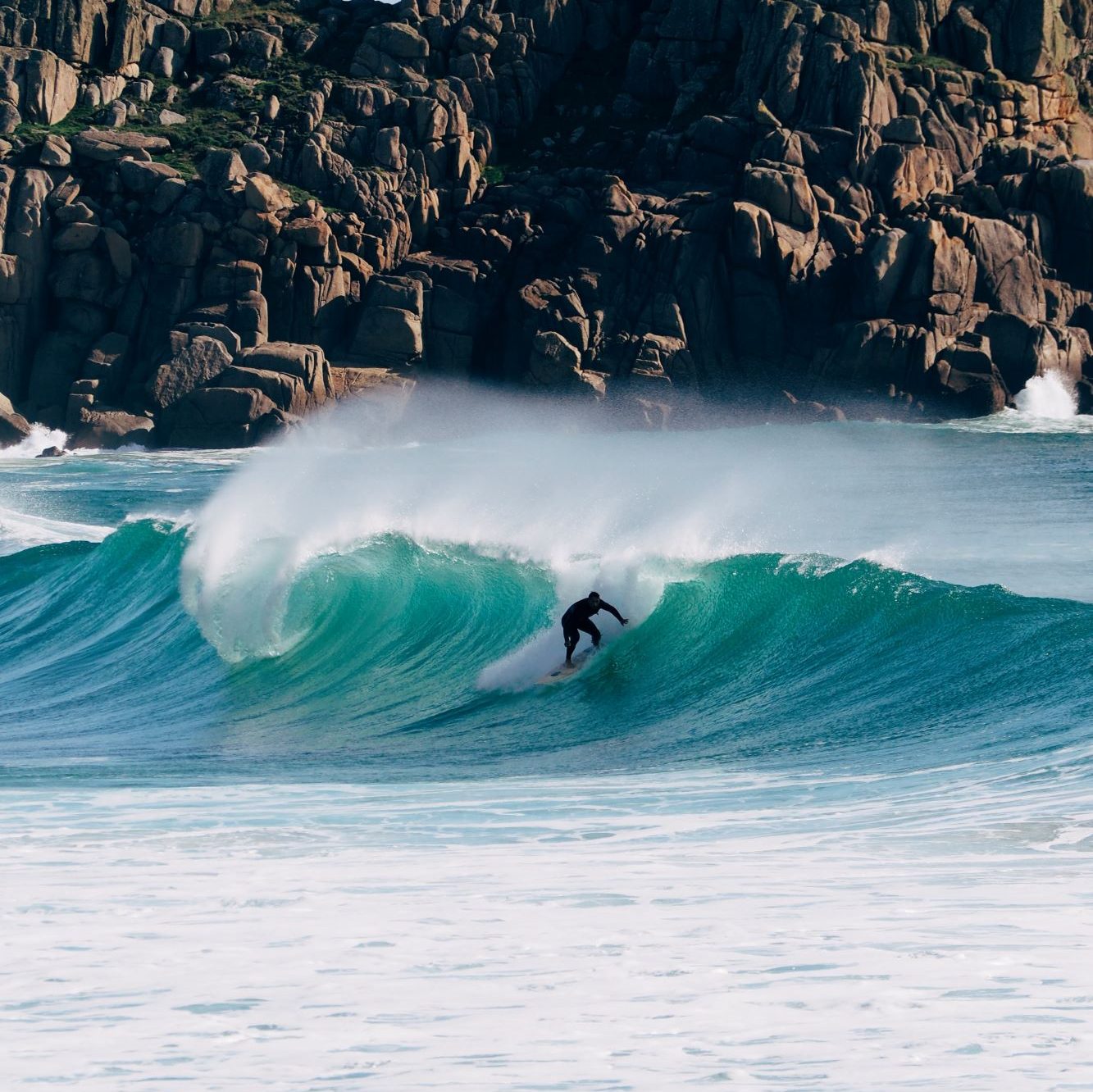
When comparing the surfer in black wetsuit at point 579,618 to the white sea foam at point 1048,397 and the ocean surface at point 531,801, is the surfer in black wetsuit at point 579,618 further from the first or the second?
the white sea foam at point 1048,397

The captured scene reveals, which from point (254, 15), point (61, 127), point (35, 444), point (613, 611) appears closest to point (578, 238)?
point (35, 444)

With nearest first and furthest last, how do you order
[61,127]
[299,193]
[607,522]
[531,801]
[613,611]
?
1. [531,801]
2. [613,611]
3. [607,522]
4. [299,193]
5. [61,127]

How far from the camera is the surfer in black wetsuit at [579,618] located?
14859 mm

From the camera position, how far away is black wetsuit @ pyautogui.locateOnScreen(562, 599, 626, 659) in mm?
14906

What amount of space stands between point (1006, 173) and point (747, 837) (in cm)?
5956

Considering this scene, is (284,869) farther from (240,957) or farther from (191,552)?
(191,552)

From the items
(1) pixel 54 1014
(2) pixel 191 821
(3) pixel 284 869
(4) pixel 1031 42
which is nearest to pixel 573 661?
(2) pixel 191 821

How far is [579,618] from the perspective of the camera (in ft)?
49.2

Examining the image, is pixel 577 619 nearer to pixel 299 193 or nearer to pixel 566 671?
pixel 566 671

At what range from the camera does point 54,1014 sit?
600cm

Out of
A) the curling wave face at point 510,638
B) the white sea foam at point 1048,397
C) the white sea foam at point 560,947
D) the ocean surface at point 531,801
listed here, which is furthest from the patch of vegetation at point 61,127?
the white sea foam at point 560,947

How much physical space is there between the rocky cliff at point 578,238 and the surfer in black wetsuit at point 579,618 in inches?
1642

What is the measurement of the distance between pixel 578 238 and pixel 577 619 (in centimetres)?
5022

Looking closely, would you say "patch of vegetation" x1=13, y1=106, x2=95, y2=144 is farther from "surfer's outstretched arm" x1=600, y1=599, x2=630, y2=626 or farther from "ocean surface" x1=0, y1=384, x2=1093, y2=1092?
"surfer's outstretched arm" x1=600, y1=599, x2=630, y2=626
